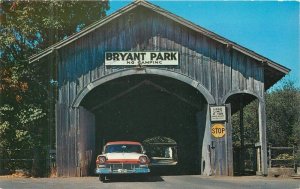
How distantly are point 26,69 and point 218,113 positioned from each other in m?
11.2

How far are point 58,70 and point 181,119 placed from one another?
1199 cm

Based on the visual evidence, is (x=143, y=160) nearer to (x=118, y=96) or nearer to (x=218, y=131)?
(x=218, y=131)

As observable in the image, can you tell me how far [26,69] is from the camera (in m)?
25.6

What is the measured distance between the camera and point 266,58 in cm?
1967

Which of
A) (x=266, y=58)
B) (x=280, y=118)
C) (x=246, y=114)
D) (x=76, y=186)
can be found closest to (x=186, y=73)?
(x=266, y=58)

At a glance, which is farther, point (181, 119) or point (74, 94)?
point (181, 119)

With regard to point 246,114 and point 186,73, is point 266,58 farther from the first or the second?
point 246,114

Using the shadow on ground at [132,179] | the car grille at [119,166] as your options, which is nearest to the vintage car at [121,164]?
the car grille at [119,166]

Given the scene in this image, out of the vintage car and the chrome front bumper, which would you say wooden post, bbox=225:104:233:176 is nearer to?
the vintage car

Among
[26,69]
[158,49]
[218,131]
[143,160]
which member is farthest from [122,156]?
[26,69]

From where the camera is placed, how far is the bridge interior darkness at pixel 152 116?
22875 millimetres

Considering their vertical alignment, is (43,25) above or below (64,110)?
above

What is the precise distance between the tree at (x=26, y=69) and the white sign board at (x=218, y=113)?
8986 millimetres

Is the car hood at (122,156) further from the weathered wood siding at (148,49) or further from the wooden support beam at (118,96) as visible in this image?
the wooden support beam at (118,96)
